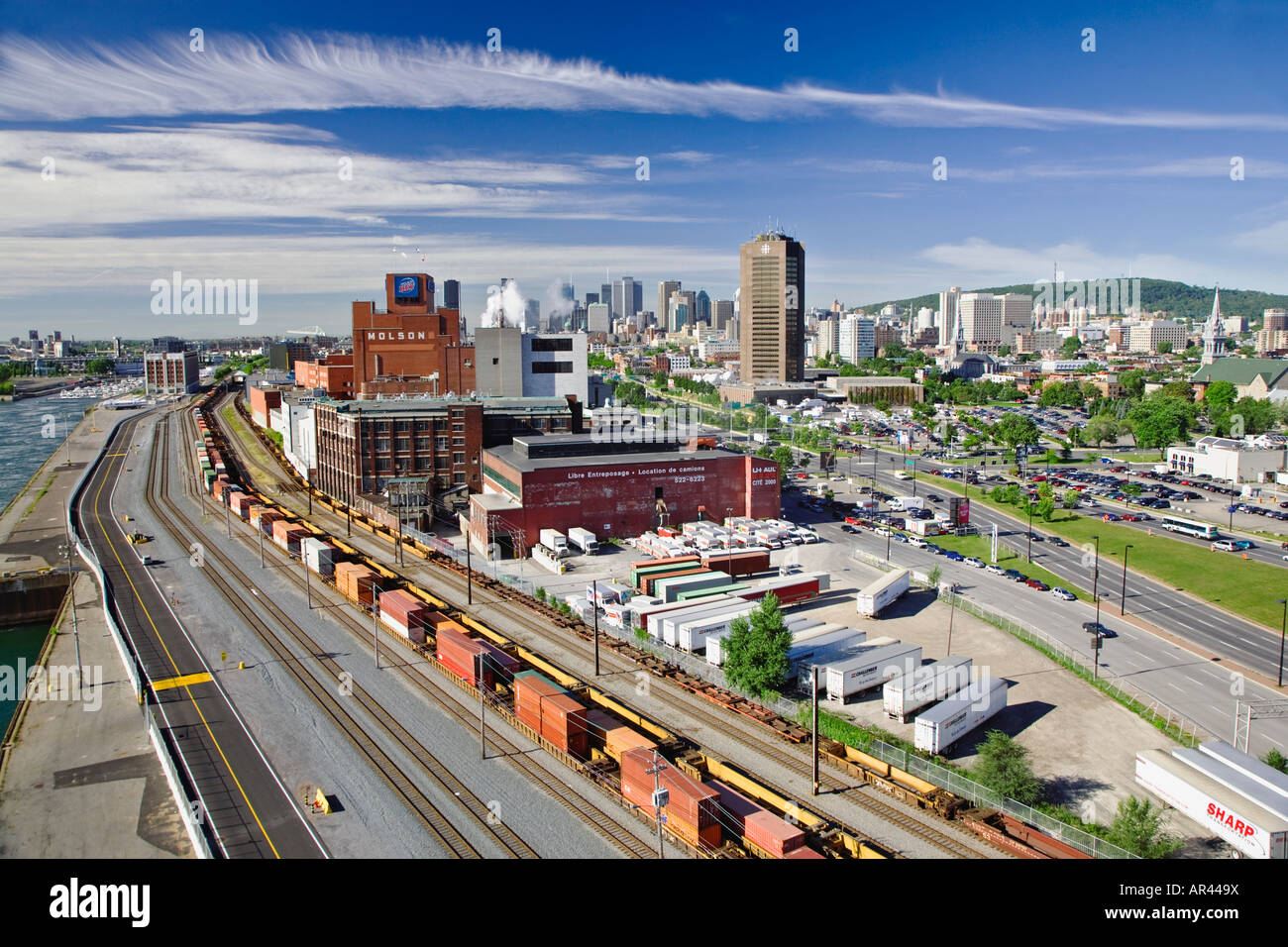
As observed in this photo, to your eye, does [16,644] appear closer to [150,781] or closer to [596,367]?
[150,781]

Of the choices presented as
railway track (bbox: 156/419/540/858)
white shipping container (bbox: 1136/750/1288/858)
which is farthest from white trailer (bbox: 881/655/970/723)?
railway track (bbox: 156/419/540/858)

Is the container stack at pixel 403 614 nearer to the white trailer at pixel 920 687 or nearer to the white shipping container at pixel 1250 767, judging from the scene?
the white trailer at pixel 920 687

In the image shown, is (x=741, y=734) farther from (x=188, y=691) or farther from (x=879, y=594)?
(x=188, y=691)

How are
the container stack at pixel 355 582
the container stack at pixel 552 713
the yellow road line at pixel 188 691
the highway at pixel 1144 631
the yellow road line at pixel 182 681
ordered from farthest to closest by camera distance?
the container stack at pixel 355 582 < the highway at pixel 1144 631 < the yellow road line at pixel 182 681 < the container stack at pixel 552 713 < the yellow road line at pixel 188 691

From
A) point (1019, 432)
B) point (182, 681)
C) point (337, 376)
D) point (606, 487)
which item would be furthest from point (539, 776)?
point (1019, 432)

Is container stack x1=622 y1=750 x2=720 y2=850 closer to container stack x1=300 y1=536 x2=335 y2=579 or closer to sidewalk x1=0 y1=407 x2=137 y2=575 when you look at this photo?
container stack x1=300 y1=536 x2=335 y2=579

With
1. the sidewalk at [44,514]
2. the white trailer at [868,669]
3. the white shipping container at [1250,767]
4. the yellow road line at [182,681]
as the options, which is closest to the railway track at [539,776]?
the yellow road line at [182,681]

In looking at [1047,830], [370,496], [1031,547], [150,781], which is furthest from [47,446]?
[1047,830]

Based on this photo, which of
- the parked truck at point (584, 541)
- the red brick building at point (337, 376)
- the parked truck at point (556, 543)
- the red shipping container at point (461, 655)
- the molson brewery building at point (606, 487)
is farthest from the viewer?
the red brick building at point (337, 376)
